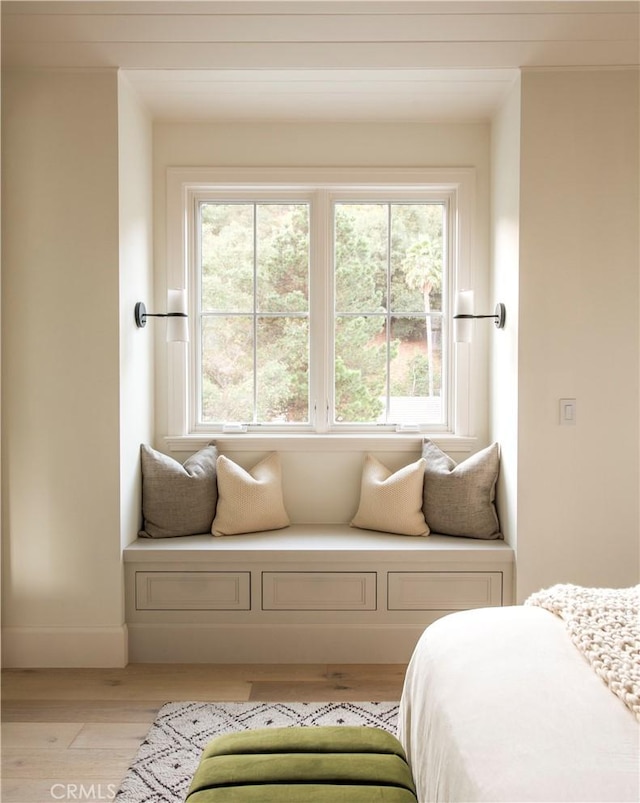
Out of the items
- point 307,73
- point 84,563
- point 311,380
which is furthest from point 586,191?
point 84,563

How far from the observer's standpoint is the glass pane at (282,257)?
3500 mm

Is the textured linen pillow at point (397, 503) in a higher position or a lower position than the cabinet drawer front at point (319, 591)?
higher

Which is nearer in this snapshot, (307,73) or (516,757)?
(516,757)

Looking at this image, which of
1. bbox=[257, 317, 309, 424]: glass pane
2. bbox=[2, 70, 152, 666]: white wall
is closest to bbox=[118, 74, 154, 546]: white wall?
bbox=[2, 70, 152, 666]: white wall

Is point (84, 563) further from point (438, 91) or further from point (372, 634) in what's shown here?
point (438, 91)

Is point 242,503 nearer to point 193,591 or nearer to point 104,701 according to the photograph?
point 193,591

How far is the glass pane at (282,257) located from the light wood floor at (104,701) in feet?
5.98

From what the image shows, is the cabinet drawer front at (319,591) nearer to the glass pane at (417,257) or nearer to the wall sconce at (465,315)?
the wall sconce at (465,315)

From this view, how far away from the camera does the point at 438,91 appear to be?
3.00 metres

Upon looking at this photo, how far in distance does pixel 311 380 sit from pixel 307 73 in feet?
4.81

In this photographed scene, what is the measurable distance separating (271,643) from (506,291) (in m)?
1.93

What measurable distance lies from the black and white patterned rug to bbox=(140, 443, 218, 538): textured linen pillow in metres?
0.82

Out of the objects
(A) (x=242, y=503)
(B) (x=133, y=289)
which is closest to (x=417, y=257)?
(B) (x=133, y=289)

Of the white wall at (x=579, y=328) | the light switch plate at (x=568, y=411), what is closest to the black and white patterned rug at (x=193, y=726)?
the white wall at (x=579, y=328)
